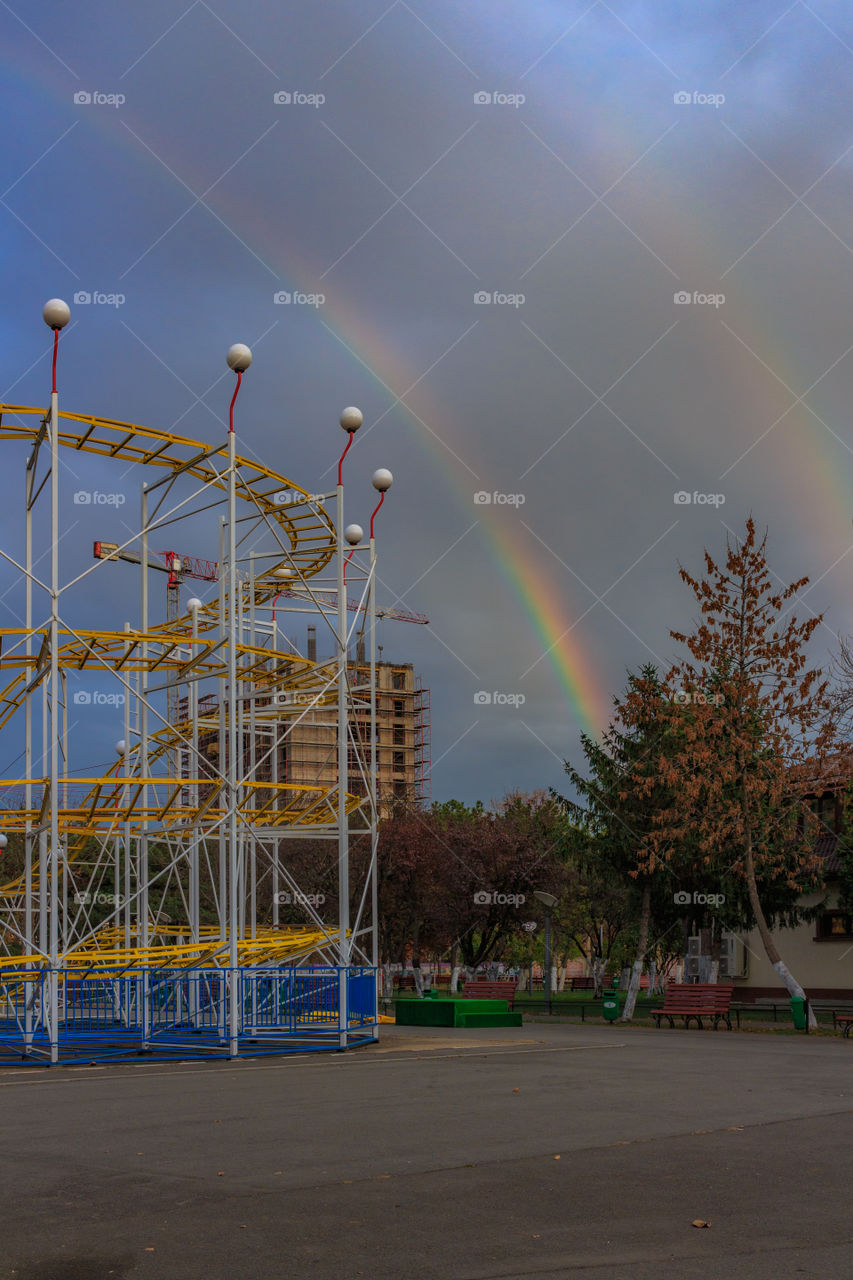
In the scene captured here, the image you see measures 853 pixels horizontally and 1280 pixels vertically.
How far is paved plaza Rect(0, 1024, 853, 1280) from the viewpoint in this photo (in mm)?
7320

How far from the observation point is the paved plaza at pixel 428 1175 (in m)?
7.32

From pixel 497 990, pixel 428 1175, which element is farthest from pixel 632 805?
pixel 428 1175

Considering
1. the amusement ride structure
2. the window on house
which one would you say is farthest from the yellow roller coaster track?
the window on house

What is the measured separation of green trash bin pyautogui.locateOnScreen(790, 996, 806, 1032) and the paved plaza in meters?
11.5

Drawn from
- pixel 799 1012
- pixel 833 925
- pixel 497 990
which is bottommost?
pixel 497 990

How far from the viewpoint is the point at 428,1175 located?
991 centimetres

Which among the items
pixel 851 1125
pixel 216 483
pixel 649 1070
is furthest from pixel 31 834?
pixel 851 1125

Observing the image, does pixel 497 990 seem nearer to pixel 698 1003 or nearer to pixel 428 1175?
pixel 698 1003

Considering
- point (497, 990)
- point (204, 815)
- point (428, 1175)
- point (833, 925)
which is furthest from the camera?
point (833, 925)

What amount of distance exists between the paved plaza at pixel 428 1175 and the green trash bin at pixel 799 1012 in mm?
11531

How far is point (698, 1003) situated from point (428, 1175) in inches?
908

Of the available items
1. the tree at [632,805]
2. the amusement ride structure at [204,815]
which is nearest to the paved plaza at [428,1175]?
the amusement ride structure at [204,815]

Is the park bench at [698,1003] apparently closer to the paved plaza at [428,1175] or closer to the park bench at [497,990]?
the park bench at [497,990]

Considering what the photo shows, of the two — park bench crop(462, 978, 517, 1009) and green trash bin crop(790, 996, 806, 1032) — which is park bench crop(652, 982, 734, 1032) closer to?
green trash bin crop(790, 996, 806, 1032)
